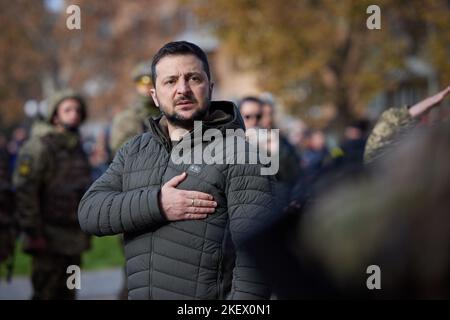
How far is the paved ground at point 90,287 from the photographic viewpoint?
27.5 feet

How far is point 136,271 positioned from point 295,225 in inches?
71.4

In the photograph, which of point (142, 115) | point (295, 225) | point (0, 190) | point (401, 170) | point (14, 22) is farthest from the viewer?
point (14, 22)

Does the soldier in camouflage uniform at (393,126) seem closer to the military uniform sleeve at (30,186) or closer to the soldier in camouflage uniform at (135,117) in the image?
the soldier in camouflage uniform at (135,117)

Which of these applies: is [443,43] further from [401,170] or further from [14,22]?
[14,22]

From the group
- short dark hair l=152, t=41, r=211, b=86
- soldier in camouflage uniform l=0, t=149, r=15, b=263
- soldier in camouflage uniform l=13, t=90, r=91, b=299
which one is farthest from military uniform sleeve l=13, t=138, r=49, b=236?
short dark hair l=152, t=41, r=211, b=86

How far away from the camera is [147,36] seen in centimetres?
3897

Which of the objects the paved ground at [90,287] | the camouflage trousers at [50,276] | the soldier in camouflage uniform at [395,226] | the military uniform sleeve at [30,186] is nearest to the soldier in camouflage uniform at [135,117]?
the military uniform sleeve at [30,186]

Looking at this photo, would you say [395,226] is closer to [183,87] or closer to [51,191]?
[183,87]

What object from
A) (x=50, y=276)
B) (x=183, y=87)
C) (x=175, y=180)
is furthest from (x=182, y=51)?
(x=50, y=276)

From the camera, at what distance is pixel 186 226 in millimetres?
3170

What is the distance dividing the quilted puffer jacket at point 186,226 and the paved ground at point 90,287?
5002 mm

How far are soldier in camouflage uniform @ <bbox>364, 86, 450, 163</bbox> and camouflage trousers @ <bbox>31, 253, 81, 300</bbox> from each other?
2.89 metres

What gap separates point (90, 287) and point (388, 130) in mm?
5143
